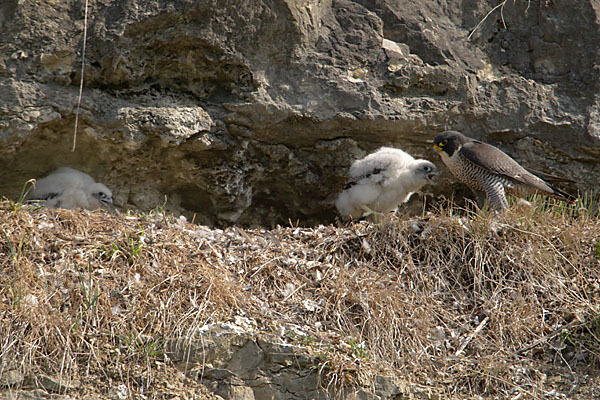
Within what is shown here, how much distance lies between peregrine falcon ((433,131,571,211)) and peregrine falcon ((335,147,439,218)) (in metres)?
0.28

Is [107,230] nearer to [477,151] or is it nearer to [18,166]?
[18,166]

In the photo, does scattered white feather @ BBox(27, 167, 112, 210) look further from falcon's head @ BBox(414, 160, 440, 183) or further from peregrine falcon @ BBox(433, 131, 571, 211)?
peregrine falcon @ BBox(433, 131, 571, 211)

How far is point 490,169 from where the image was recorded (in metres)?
5.71

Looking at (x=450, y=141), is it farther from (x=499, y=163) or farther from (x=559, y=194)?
(x=559, y=194)

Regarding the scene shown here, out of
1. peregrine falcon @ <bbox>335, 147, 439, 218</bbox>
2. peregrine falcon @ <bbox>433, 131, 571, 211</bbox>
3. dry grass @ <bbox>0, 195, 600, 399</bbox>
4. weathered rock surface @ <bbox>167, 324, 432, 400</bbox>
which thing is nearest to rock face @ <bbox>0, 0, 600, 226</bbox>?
peregrine falcon @ <bbox>335, 147, 439, 218</bbox>

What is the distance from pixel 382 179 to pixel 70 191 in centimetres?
264

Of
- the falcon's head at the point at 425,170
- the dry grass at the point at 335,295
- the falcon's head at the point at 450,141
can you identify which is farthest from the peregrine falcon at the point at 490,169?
→ the dry grass at the point at 335,295

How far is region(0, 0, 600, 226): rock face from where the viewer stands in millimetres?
5520

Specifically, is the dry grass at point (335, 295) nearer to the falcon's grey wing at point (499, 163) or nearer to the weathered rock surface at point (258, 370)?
the weathered rock surface at point (258, 370)

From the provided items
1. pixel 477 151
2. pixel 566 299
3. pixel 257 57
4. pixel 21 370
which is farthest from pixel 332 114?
pixel 21 370

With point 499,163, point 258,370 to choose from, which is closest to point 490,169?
point 499,163

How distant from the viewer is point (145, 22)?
18.0ft

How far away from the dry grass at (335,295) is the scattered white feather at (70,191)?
0.71m

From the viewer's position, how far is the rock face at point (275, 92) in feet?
18.1
